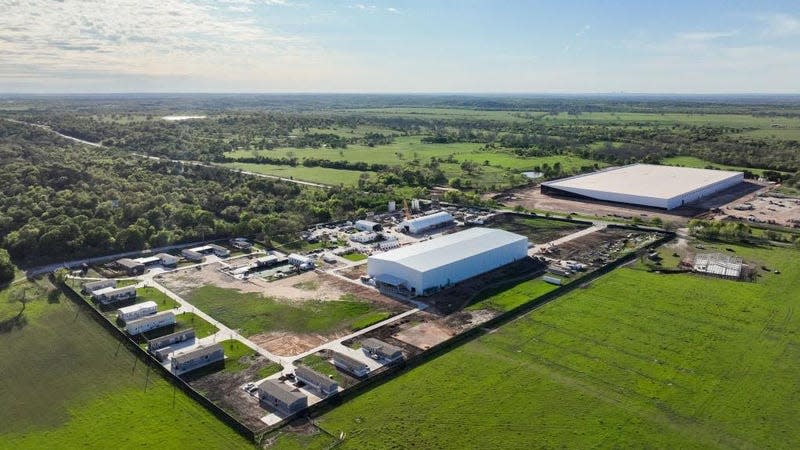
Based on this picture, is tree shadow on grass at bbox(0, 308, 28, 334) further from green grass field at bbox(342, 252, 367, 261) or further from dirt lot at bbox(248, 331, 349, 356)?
green grass field at bbox(342, 252, 367, 261)

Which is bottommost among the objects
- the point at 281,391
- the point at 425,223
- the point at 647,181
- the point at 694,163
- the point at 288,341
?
the point at 288,341

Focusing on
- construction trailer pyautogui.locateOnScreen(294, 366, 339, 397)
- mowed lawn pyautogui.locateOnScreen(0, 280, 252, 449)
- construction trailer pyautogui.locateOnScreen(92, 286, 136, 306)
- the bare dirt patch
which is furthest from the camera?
→ construction trailer pyautogui.locateOnScreen(92, 286, 136, 306)

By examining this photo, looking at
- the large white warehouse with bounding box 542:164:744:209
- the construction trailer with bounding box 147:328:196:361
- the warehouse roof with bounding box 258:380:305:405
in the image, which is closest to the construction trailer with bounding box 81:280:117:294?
the construction trailer with bounding box 147:328:196:361

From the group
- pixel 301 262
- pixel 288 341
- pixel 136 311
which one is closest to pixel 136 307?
pixel 136 311

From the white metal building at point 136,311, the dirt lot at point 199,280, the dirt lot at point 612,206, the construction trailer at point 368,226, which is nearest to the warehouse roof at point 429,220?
the construction trailer at point 368,226

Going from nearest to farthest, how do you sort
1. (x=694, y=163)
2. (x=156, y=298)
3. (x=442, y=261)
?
(x=156, y=298) → (x=442, y=261) → (x=694, y=163)

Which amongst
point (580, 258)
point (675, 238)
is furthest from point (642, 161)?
point (580, 258)

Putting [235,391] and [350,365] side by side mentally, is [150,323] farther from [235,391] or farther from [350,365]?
[350,365]
